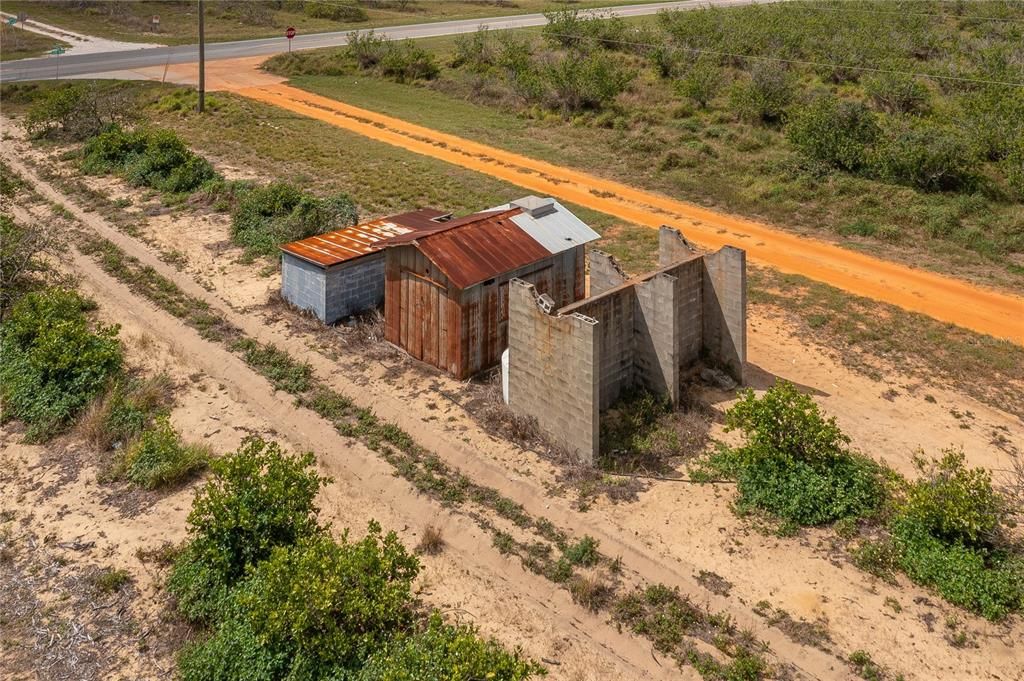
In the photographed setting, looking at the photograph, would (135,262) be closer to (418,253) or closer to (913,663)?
(418,253)

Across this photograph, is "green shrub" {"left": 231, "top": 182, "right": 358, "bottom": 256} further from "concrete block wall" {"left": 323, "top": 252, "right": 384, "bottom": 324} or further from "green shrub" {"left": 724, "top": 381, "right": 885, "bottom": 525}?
"green shrub" {"left": 724, "top": 381, "right": 885, "bottom": 525}

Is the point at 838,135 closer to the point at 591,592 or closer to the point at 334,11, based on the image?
the point at 591,592

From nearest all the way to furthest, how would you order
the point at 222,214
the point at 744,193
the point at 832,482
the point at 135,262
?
the point at 832,482 < the point at 135,262 < the point at 222,214 < the point at 744,193

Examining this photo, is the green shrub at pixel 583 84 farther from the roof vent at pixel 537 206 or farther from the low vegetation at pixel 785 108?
→ the roof vent at pixel 537 206

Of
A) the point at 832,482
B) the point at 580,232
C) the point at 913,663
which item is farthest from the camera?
the point at 580,232

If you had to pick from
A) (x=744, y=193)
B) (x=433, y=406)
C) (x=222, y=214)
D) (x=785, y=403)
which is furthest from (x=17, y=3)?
(x=785, y=403)

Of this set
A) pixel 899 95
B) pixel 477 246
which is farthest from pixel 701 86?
pixel 477 246
